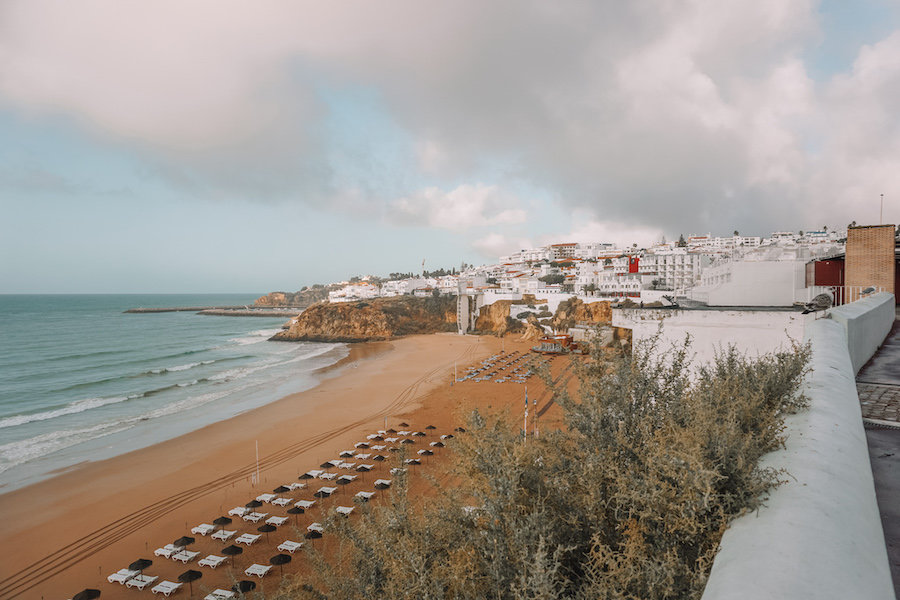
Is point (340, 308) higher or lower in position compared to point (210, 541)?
higher

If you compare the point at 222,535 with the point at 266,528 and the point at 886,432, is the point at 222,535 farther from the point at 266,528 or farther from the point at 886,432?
the point at 886,432

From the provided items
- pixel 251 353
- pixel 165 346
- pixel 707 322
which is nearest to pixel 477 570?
pixel 707 322

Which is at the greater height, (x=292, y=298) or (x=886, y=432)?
(x=886, y=432)

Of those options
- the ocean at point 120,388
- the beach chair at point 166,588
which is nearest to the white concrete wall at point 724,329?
the beach chair at point 166,588

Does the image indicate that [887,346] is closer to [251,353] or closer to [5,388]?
[5,388]

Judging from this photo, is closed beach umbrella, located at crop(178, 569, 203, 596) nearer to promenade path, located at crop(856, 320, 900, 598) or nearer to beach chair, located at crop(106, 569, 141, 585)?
beach chair, located at crop(106, 569, 141, 585)

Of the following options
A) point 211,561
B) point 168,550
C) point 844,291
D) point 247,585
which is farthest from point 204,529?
point 844,291
